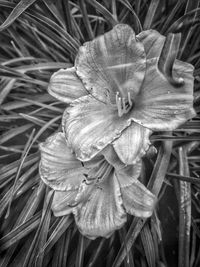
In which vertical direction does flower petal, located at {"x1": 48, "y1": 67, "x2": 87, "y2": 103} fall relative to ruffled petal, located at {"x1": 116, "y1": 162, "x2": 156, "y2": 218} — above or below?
above

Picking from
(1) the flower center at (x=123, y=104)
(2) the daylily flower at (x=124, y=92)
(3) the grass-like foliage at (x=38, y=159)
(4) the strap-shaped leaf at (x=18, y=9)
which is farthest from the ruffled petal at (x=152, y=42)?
(4) the strap-shaped leaf at (x=18, y=9)

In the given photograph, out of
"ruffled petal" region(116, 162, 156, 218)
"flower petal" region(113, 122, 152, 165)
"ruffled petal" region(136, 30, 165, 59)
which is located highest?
"ruffled petal" region(136, 30, 165, 59)

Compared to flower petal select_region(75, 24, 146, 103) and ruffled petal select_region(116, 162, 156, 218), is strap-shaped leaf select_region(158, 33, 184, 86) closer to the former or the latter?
flower petal select_region(75, 24, 146, 103)

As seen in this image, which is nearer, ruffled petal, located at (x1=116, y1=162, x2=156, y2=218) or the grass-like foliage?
ruffled petal, located at (x1=116, y1=162, x2=156, y2=218)

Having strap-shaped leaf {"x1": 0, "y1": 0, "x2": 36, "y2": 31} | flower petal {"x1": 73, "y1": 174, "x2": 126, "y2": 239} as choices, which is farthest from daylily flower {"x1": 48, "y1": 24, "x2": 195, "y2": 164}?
strap-shaped leaf {"x1": 0, "y1": 0, "x2": 36, "y2": 31}

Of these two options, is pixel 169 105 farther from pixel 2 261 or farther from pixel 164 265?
pixel 2 261

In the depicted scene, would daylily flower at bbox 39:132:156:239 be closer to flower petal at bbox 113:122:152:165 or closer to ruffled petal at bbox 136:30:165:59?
flower petal at bbox 113:122:152:165

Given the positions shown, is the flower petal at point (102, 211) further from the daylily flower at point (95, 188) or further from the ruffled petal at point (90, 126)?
the ruffled petal at point (90, 126)
